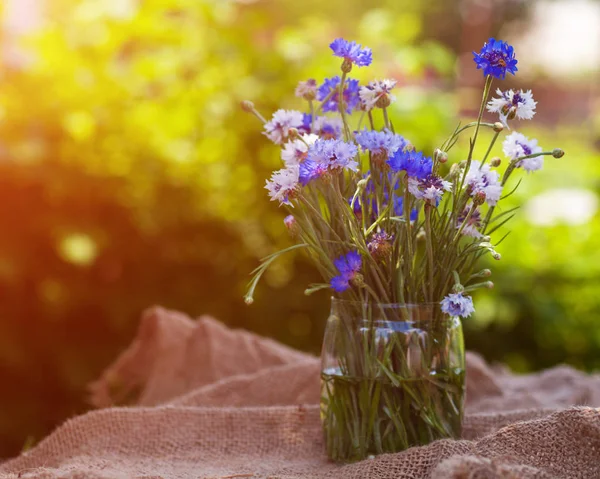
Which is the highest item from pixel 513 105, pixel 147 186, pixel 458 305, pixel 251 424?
pixel 147 186

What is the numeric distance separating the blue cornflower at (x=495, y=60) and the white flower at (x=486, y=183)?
0.34ft

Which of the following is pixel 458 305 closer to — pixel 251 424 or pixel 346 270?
pixel 346 270

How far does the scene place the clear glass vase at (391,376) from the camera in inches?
34.3

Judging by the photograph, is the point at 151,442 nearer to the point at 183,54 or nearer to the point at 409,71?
the point at 183,54

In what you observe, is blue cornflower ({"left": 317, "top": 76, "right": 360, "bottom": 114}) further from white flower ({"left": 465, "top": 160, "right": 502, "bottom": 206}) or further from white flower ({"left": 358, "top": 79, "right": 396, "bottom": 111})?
white flower ({"left": 465, "top": 160, "right": 502, "bottom": 206})

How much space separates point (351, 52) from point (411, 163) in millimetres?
156

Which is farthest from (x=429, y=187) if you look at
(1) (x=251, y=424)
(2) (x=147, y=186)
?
(2) (x=147, y=186)

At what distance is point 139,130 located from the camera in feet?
6.85

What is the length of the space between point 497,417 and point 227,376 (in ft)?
1.67

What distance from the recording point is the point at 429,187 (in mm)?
783

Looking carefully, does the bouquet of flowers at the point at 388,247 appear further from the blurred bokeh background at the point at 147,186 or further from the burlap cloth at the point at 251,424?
the blurred bokeh background at the point at 147,186

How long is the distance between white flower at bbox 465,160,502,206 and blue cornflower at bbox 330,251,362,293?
0.48 ft

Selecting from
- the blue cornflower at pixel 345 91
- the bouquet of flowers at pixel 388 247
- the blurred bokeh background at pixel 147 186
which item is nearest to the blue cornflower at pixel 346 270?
the bouquet of flowers at pixel 388 247

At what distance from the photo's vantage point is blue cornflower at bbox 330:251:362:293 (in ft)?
2.72
